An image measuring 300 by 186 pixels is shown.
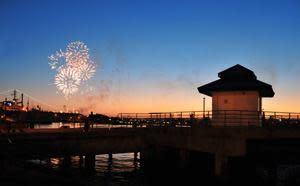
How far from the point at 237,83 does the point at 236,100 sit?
1693mm

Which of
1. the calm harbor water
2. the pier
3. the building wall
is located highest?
the building wall

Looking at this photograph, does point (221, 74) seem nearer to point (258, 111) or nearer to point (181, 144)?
point (258, 111)

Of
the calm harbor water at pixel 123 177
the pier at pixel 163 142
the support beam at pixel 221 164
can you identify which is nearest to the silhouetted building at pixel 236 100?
the pier at pixel 163 142

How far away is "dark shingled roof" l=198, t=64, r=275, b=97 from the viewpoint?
35156 millimetres

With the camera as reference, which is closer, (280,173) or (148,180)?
(148,180)

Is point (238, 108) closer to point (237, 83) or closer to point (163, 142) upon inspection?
point (237, 83)

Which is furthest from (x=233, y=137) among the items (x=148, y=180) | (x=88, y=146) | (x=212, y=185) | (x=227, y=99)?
(x=88, y=146)

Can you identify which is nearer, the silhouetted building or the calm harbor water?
the calm harbor water

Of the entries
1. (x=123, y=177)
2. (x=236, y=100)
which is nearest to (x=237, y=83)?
(x=236, y=100)

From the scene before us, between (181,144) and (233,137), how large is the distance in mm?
6536

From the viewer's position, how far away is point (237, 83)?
36031 mm

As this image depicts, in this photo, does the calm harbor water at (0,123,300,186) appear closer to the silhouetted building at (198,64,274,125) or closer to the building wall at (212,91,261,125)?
the building wall at (212,91,261,125)

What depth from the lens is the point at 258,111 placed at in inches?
1406

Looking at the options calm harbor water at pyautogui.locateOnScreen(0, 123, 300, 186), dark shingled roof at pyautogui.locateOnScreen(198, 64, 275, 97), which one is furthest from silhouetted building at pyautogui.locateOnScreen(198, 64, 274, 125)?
calm harbor water at pyautogui.locateOnScreen(0, 123, 300, 186)
